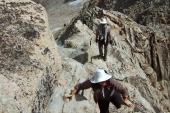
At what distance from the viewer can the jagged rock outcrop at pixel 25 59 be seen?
6.03 meters

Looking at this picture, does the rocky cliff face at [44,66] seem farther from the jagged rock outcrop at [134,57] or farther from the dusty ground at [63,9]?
the dusty ground at [63,9]

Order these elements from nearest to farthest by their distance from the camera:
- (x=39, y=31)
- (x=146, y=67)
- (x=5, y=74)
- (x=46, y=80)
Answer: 1. (x=5, y=74)
2. (x=46, y=80)
3. (x=39, y=31)
4. (x=146, y=67)

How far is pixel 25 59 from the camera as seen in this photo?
7.27 metres

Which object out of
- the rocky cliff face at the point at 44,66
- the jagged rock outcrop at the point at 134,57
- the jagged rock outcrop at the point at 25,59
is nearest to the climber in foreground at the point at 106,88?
the rocky cliff face at the point at 44,66

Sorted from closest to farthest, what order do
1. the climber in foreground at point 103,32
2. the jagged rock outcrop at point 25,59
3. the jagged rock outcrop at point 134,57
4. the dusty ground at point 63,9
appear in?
the jagged rock outcrop at point 25,59
the climber in foreground at point 103,32
the jagged rock outcrop at point 134,57
the dusty ground at point 63,9

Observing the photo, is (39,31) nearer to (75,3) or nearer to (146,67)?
(146,67)

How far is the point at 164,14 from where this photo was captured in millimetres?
24953

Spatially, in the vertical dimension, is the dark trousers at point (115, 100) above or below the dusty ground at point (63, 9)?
above

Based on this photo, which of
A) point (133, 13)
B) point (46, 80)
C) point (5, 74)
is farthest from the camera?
point (133, 13)

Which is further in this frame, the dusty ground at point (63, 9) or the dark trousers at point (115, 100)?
the dusty ground at point (63, 9)

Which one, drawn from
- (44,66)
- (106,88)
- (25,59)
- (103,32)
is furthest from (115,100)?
(103,32)

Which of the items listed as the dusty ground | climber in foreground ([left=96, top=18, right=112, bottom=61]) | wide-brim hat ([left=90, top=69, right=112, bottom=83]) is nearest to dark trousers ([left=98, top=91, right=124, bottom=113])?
wide-brim hat ([left=90, top=69, right=112, bottom=83])

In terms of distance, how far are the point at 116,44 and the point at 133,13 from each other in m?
14.6

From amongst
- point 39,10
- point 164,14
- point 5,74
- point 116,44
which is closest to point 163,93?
point 116,44
